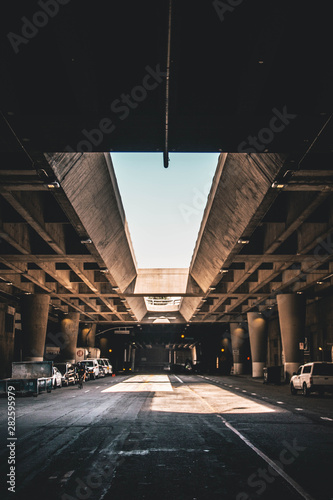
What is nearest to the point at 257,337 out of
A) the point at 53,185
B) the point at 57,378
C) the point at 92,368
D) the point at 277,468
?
the point at 92,368

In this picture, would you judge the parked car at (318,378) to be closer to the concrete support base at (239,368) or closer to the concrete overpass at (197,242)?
the concrete overpass at (197,242)

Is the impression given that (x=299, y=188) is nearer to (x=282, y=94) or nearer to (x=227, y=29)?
(x=282, y=94)

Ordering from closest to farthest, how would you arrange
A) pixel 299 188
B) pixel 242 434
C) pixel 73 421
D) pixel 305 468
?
pixel 305 468
pixel 242 434
pixel 73 421
pixel 299 188

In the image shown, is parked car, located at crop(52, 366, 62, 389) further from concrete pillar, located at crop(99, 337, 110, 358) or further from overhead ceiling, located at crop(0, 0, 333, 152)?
concrete pillar, located at crop(99, 337, 110, 358)

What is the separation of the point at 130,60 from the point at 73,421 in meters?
9.75

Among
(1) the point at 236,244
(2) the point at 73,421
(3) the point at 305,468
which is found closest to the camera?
(3) the point at 305,468

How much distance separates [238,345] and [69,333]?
23.6 m

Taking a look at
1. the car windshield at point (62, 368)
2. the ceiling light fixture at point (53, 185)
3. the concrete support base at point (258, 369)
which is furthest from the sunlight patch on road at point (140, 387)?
the ceiling light fixture at point (53, 185)

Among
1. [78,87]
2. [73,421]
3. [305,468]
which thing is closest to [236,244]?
[73,421]

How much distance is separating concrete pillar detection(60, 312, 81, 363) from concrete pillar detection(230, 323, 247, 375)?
22035 mm

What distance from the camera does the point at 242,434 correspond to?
38.8 feet

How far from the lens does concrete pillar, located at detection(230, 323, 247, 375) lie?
2702 inches

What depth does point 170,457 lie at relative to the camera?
29.6ft

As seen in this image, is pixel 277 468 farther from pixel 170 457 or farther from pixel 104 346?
pixel 104 346
